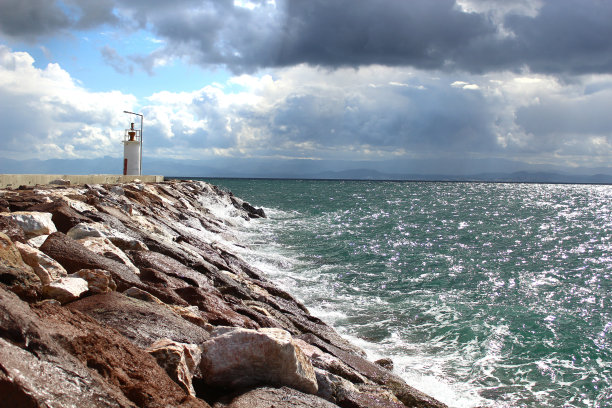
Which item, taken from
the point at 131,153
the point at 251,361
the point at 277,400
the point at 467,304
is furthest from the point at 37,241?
the point at 131,153

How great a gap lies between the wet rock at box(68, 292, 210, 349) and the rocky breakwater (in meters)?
0.02

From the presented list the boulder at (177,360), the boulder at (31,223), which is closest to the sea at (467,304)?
the boulder at (177,360)

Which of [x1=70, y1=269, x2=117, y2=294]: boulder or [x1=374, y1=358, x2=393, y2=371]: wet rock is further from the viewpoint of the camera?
[x1=374, y1=358, x2=393, y2=371]: wet rock

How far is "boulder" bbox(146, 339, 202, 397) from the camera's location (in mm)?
3756

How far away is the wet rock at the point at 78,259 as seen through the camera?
589 centimetres

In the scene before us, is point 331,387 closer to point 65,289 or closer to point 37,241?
point 65,289

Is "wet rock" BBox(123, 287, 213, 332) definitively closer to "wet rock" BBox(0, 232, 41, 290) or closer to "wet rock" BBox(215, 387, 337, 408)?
"wet rock" BBox(0, 232, 41, 290)

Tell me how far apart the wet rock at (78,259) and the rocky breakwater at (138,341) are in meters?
0.01

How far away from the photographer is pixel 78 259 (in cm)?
596

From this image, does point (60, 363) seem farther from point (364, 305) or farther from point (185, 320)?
point (364, 305)

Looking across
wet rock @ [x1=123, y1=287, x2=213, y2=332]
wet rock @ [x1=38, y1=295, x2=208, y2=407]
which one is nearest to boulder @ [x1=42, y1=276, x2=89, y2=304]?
wet rock @ [x1=123, y1=287, x2=213, y2=332]

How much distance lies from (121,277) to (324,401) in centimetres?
294

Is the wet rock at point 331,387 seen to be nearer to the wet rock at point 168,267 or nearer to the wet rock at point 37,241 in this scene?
the wet rock at point 168,267

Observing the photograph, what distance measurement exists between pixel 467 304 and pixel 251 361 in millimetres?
10234
